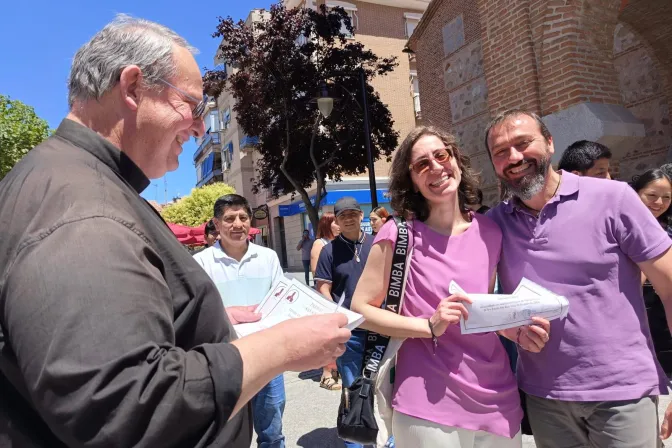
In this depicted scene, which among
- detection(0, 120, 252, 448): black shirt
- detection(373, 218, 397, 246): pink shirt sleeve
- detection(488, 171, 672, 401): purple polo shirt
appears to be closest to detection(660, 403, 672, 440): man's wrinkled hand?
detection(488, 171, 672, 401): purple polo shirt

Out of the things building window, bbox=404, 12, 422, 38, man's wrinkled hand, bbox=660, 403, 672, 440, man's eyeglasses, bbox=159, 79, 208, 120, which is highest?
building window, bbox=404, 12, 422, 38

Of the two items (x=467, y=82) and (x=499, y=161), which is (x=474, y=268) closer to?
(x=499, y=161)

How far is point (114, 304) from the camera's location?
78cm

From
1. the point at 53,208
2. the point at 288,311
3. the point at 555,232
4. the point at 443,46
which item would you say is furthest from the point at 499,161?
the point at 443,46

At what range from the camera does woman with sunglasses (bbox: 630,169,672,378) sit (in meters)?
3.84

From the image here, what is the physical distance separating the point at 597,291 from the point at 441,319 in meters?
0.69

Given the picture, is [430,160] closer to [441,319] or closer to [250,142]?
[441,319]

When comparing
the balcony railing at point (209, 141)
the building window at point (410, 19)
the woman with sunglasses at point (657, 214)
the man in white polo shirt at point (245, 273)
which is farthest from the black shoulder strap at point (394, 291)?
the balcony railing at point (209, 141)

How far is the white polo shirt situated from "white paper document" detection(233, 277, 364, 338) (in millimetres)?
2118

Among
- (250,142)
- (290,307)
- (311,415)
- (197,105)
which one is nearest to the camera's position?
(197,105)

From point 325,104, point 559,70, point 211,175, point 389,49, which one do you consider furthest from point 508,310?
point 211,175

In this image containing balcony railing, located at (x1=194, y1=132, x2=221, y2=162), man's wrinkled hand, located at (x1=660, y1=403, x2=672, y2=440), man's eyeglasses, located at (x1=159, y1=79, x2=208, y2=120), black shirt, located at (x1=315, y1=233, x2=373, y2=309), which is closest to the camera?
man's eyeglasses, located at (x1=159, y1=79, x2=208, y2=120)

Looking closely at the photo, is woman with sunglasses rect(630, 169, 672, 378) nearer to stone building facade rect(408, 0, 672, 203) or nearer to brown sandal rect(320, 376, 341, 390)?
stone building facade rect(408, 0, 672, 203)

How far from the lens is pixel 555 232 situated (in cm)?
199
